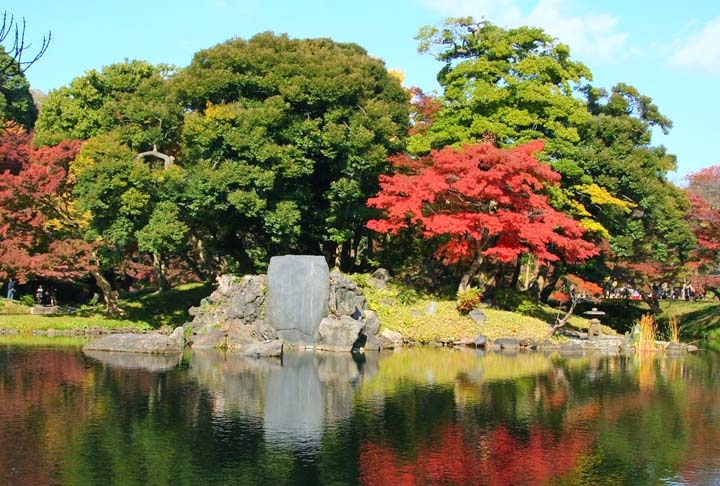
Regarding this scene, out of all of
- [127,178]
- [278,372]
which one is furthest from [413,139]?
[278,372]

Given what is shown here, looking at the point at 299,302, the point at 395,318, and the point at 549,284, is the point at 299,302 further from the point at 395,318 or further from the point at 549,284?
the point at 549,284

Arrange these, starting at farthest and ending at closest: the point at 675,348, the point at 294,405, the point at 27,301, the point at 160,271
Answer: the point at 160,271
the point at 27,301
the point at 675,348
the point at 294,405

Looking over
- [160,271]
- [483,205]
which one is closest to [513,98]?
[483,205]

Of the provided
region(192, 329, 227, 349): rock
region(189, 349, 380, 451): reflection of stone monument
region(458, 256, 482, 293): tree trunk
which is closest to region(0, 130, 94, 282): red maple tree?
region(192, 329, 227, 349): rock

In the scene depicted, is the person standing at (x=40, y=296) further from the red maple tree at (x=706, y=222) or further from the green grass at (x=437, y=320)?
the red maple tree at (x=706, y=222)

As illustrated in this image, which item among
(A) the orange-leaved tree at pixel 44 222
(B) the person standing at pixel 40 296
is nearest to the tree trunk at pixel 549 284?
(A) the orange-leaved tree at pixel 44 222

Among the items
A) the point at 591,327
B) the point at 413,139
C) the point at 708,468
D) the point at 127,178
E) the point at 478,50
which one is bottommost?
the point at 708,468

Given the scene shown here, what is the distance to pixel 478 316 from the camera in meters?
30.5

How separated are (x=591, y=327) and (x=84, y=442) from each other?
76.4 ft

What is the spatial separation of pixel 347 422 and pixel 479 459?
335cm

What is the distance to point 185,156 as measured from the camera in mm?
31781

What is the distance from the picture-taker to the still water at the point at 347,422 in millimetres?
13039

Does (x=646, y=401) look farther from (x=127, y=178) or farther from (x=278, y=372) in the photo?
(x=127, y=178)

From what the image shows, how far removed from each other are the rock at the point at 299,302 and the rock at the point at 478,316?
5.96 metres
